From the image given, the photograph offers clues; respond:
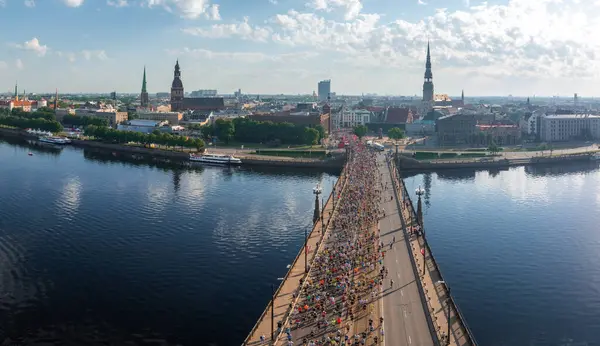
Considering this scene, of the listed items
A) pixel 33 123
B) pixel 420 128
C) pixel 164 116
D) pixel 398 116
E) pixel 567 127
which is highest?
pixel 398 116

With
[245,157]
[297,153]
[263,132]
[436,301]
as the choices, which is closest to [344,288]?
[436,301]

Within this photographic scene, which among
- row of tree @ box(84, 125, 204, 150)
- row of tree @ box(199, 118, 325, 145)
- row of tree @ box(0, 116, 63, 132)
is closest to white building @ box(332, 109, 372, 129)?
row of tree @ box(199, 118, 325, 145)

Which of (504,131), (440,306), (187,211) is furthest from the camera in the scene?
(504,131)

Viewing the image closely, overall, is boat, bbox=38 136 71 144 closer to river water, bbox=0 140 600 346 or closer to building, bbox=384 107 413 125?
river water, bbox=0 140 600 346

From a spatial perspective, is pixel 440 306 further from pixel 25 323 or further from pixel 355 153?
pixel 355 153

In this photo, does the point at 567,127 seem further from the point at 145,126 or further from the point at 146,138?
the point at 145,126

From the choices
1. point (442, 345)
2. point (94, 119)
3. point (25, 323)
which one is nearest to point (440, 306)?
point (442, 345)
